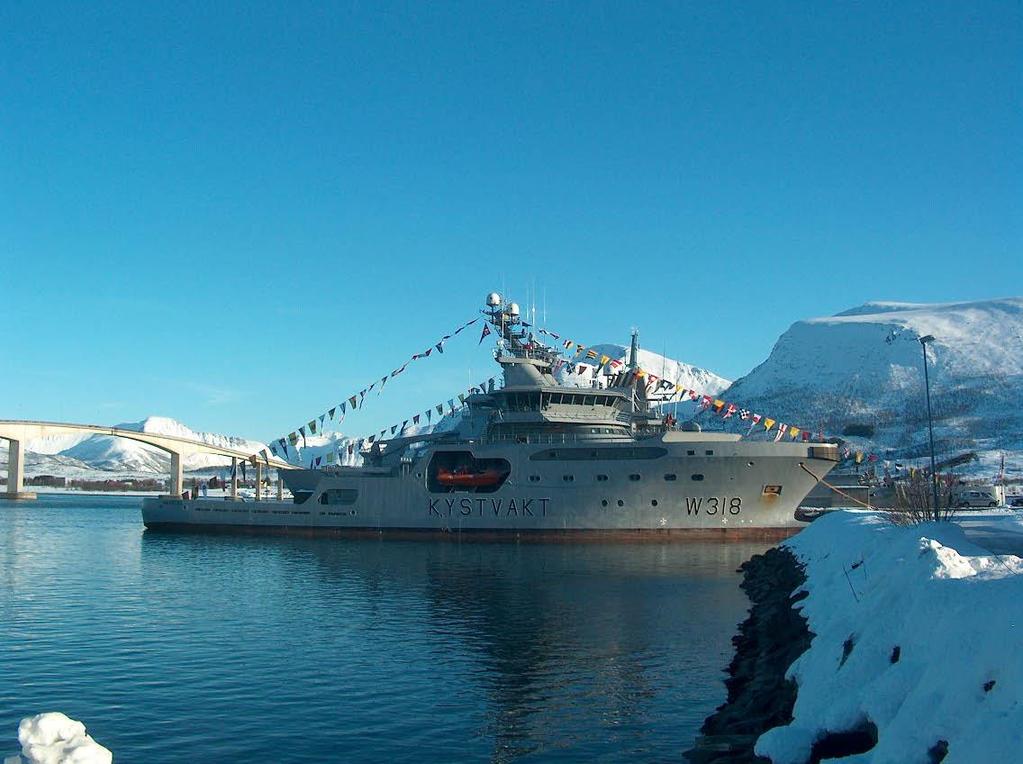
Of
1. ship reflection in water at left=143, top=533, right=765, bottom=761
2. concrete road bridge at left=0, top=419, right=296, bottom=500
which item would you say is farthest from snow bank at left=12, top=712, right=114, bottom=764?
concrete road bridge at left=0, top=419, right=296, bottom=500

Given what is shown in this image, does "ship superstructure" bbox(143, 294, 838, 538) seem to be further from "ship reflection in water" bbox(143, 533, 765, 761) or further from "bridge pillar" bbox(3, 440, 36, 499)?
"bridge pillar" bbox(3, 440, 36, 499)

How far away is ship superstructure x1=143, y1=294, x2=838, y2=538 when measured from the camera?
43156mm

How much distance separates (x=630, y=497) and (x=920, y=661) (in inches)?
1378

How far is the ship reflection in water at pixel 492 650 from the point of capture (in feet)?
43.4

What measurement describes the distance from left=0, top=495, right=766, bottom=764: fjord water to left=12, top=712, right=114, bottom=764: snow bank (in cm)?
475

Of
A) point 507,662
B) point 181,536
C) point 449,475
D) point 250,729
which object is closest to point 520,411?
point 449,475

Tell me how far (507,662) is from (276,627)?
7179mm

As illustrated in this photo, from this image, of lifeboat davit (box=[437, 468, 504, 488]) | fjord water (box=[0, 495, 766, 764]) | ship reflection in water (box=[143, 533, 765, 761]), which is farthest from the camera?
lifeboat davit (box=[437, 468, 504, 488])

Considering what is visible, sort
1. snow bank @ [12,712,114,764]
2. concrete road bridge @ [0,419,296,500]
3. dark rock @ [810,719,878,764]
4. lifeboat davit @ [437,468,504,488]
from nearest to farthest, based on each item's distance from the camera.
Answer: snow bank @ [12,712,114,764]
dark rock @ [810,719,878,764]
lifeboat davit @ [437,468,504,488]
concrete road bridge @ [0,419,296,500]

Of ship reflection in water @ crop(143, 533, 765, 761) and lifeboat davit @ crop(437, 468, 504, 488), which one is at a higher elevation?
lifeboat davit @ crop(437, 468, 504, 488)

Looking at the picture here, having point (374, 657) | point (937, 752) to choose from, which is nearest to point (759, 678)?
point (937, 752)

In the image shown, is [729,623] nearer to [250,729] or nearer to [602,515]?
[250,729]

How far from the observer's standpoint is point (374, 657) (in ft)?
60.3

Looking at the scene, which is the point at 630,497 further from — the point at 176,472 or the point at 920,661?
the point at 176,472
